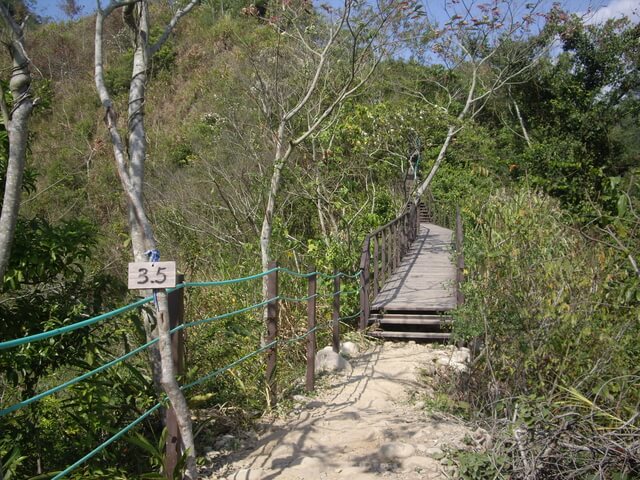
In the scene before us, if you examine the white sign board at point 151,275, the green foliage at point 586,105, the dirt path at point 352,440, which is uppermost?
the green foliage at point 586,105

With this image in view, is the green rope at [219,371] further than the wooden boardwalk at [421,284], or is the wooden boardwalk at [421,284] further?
the wooden boardwalk at [421,284]

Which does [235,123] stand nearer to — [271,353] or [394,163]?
[394,163]

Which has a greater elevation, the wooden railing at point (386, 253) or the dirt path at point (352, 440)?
the wooden railing at point (386, 253)

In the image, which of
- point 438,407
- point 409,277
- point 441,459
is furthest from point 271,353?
point 409,277

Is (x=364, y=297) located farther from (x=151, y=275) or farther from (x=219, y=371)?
(x=151, y=275)

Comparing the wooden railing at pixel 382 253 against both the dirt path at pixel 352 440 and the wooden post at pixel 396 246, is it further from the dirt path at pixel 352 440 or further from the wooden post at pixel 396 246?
the dirt path at pixel 352 440

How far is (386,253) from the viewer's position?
11.6 m

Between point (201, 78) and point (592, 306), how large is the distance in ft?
69.8

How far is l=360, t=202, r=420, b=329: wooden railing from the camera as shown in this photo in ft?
28.7

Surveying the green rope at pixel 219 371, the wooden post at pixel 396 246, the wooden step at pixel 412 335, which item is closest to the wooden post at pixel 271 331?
the green rope at pixel 219 371

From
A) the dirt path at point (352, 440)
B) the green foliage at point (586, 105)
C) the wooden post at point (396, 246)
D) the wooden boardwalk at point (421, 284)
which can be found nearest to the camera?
Result: the dirt path at point (352, 440)

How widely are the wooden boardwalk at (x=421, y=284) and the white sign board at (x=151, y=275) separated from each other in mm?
5762

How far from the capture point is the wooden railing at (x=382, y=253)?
8.73 metres

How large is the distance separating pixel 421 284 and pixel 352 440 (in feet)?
20.1
